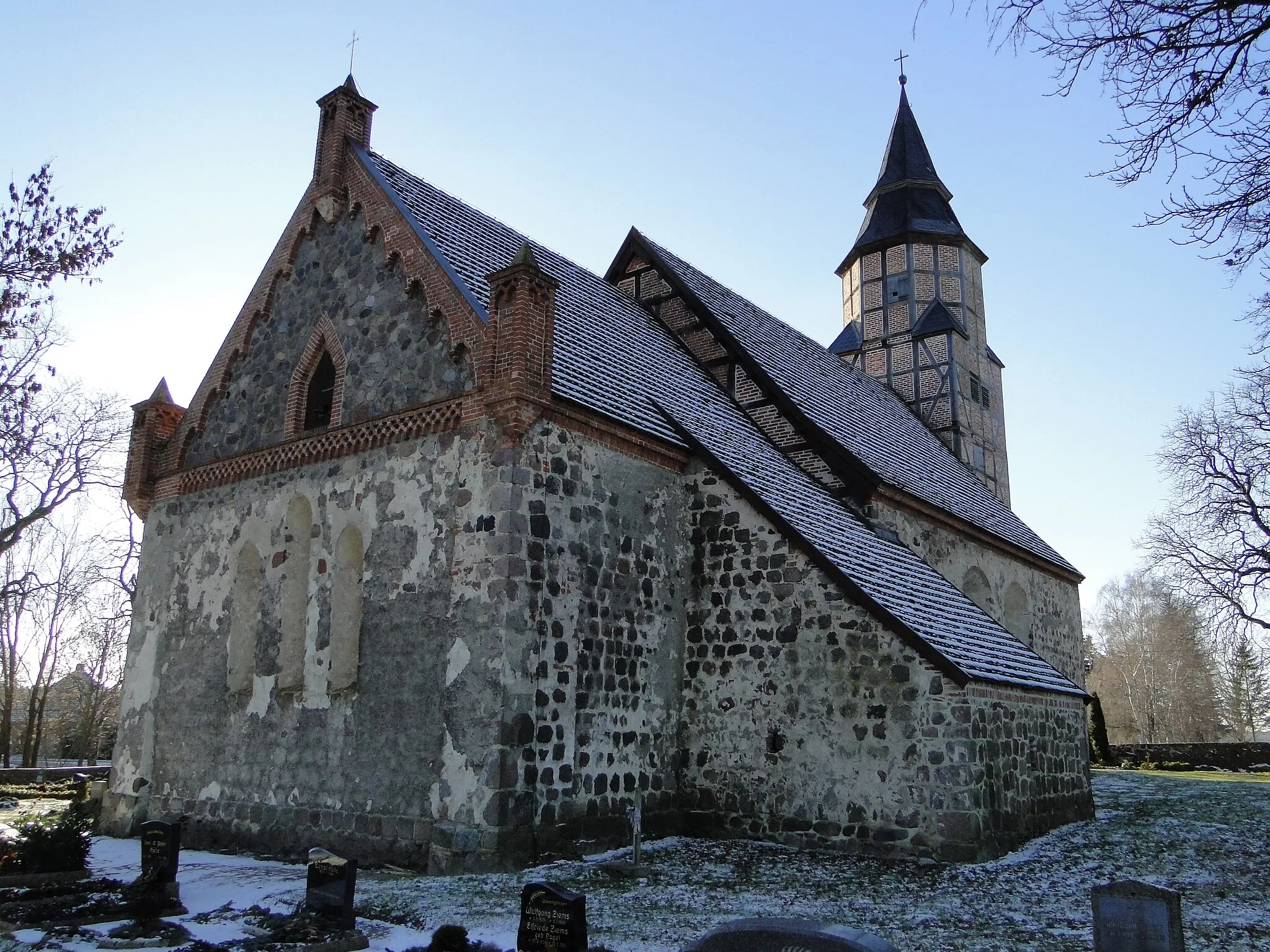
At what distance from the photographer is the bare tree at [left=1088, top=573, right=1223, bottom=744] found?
55.0 metres

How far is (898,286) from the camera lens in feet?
95.3

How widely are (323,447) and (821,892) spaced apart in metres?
8.84

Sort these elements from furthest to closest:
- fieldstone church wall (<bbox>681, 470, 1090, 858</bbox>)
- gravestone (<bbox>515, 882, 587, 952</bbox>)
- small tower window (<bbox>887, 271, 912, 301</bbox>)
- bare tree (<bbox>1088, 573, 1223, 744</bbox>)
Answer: bare tree (<bbox>1088, 573, 1223, 744</bbox>)
small tower window (<bbox>887, 271, 912, 301</bbox>)
fieldstone church wall (<bbox>681, 470, 1090, 858</bbox>)
gravestone (<bbox>515, 882, 587, 952</bbox>)

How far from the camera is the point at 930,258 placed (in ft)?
96.0

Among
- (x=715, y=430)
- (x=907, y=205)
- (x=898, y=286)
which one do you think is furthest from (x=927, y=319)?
(x=715, y=430)

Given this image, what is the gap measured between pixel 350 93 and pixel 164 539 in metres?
8.12

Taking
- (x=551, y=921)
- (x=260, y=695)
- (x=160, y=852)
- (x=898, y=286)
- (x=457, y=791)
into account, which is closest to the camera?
(x=551, y=921)

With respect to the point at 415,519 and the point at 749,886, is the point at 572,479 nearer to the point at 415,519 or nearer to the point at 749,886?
the point at 415,519

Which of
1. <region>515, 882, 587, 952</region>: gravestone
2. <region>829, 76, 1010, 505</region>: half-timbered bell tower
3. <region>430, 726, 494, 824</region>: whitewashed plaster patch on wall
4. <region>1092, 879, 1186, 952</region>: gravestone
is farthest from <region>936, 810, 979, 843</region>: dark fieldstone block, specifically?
<region>829, 76, 1010, 505</region>: half-timbered bell tower

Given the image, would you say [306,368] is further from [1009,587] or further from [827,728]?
[1009,587]

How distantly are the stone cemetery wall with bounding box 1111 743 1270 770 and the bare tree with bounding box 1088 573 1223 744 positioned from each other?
20171 mm

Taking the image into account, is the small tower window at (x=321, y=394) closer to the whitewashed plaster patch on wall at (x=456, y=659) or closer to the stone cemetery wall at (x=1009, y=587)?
the whitewashed plaster patch on wall at (x=456, y=659)

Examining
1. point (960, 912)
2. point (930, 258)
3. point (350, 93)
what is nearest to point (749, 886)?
point (960, 912)

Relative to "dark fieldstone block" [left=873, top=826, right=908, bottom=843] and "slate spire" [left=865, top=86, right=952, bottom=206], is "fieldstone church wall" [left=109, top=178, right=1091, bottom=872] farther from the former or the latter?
"slate spire" [left=865, top=86, right=952, bottom=206]
